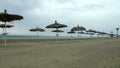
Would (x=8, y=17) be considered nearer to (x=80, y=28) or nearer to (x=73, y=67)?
(x=73, y=67)

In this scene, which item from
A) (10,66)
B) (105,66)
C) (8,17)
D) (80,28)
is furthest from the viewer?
(80,28)

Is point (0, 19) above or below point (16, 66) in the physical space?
above

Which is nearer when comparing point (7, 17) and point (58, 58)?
point (58, 58)

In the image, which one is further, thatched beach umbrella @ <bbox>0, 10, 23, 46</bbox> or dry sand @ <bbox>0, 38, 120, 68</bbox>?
thatched beach umbrella @ <bbox>0, 10, 23, 46</bbox>

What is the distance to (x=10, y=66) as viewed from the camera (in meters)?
7.27

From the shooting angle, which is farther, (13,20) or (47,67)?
(13,20)

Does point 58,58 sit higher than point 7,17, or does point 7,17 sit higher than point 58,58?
point 7,17

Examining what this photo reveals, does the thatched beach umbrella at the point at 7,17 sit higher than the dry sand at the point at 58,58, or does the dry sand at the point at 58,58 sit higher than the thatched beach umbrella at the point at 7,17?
the thatched beach umbrella at the point at 7,17

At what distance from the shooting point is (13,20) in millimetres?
16578

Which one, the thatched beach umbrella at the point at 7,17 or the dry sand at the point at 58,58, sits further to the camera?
the thatched beach umbrella at the point at 7,17

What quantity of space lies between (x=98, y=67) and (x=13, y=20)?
10326 mm

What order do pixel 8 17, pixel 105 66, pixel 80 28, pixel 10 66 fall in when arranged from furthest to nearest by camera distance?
1. pixel 80 28
2. pixel 8 17
3. pixel 105 66
4. pixel 10 66

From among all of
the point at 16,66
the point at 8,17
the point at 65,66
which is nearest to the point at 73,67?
the point at 65,66

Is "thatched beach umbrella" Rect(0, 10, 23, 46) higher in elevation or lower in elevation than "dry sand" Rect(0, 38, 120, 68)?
higher
